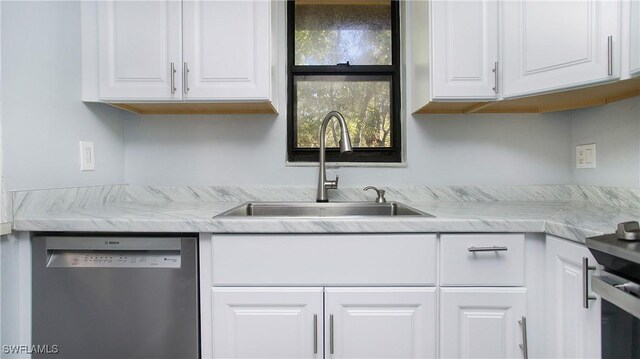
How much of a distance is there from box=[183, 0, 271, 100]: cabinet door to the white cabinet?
123 centimetres

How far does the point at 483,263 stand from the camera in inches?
40.3

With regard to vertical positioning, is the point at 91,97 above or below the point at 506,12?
below

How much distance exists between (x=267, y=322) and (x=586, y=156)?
162 centimetres

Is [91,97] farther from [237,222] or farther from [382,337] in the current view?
[382,337]

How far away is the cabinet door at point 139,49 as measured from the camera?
4.31ft

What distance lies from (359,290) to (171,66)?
1161mm

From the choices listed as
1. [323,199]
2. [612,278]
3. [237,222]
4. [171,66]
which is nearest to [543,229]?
[612,278]

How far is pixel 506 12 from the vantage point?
1.27 m

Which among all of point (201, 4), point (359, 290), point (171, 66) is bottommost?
point (359, 290)

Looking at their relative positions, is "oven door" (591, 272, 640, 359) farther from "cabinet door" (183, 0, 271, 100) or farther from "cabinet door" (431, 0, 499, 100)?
"cabinet door" (183, 0, 271, 100)

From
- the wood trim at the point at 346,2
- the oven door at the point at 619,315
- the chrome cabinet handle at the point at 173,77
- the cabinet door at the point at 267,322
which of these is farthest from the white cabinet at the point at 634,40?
the chrome cabinet handle at the point at 173,77

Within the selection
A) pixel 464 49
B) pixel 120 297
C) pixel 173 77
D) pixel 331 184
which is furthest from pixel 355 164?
pixel 120 297

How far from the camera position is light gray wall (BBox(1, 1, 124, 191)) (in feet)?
3.40

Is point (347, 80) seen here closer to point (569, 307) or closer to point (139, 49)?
point (139, 49)
